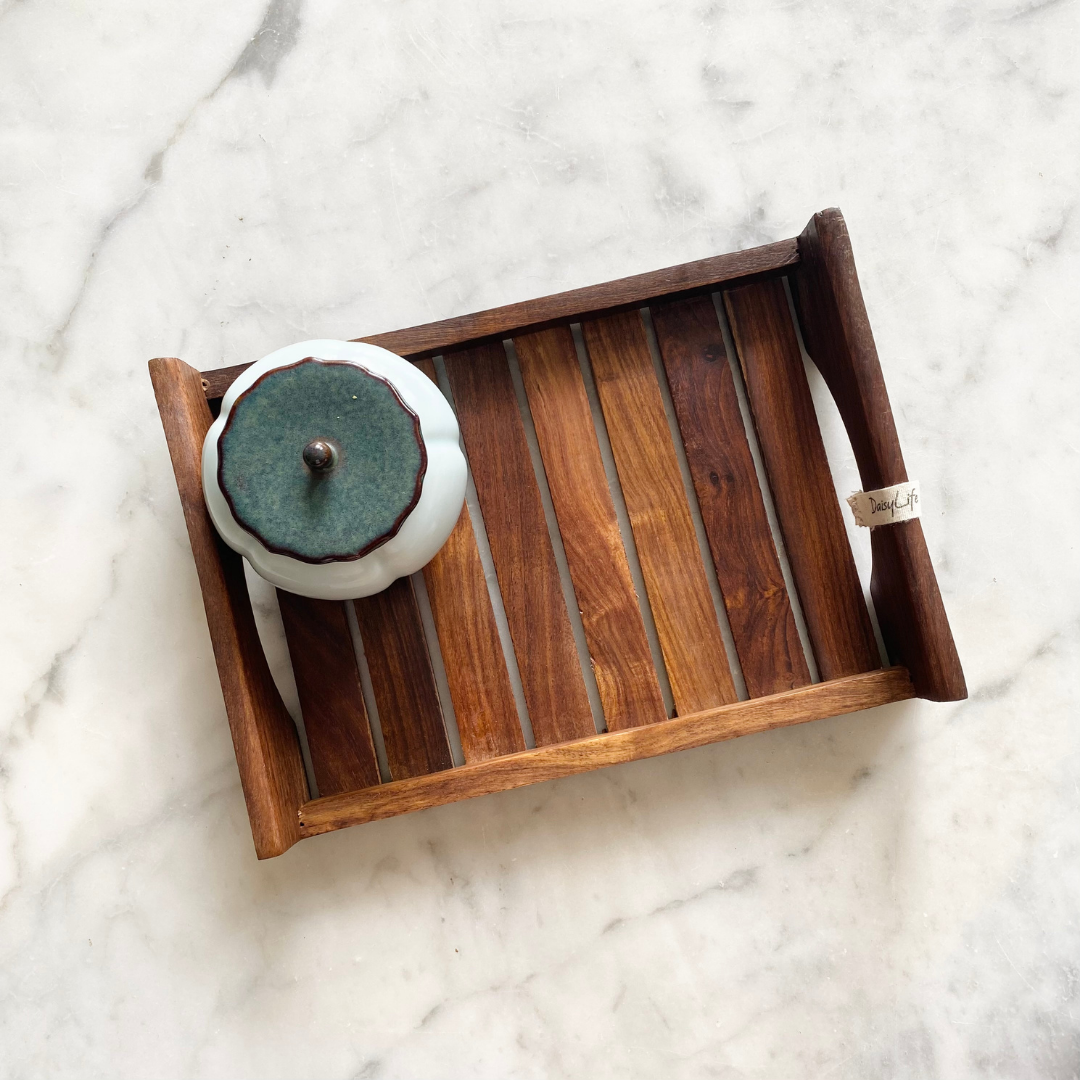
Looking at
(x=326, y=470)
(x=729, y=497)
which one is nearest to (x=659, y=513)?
(x=729, y=497)

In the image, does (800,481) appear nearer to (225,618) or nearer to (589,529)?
(589,529)

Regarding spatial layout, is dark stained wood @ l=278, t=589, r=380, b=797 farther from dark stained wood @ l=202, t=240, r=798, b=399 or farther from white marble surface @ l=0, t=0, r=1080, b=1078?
dark stained wood @ l=202, t=240, r=798, b=399

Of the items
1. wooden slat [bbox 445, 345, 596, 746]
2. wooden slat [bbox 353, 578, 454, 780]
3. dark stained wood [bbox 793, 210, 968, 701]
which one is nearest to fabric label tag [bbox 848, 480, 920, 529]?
dark stained wood [bbox 793, 210, 968, 701]

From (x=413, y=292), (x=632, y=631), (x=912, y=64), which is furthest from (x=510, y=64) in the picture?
(x=632, y=631)

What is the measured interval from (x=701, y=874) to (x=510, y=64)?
762 mm

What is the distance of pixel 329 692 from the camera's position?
2.39ft

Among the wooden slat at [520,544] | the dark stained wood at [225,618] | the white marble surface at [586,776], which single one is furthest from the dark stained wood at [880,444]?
the dark stained wood at [225,618]

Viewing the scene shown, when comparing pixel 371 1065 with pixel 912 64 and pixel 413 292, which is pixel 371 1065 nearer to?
pixel 413 292

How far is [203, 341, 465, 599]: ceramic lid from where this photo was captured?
58cm

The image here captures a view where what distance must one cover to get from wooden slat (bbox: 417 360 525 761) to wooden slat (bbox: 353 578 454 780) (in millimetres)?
18

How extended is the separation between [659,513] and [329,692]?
1.05ft

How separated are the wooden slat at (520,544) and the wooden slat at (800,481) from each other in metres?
0.20

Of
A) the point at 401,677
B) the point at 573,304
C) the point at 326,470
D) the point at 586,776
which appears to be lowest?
the point at 586,776

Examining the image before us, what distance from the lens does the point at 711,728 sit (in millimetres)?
673
